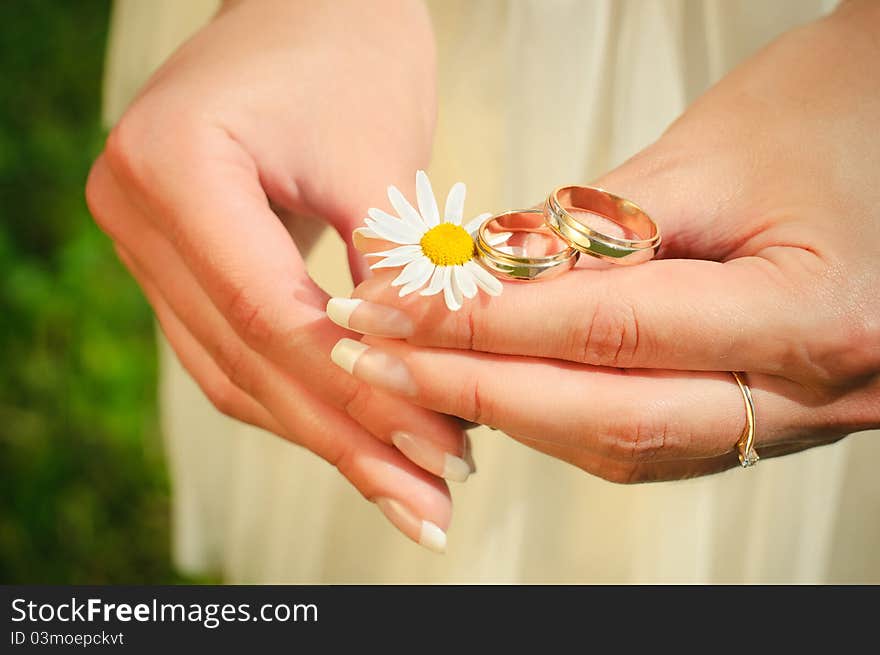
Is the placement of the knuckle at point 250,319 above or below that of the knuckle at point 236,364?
above

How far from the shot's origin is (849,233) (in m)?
0.81

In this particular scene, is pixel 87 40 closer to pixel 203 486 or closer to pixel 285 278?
pixel 203 486

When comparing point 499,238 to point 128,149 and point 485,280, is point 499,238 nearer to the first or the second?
point 485,280

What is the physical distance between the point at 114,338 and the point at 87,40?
1333 mm

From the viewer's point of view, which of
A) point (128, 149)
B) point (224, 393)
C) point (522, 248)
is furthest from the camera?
point (224, 393)

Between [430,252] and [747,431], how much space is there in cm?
36

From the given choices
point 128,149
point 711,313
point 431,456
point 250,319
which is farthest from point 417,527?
point 128,149

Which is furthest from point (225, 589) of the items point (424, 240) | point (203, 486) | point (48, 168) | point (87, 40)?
point (87, 40)

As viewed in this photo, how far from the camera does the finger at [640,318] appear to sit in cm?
78

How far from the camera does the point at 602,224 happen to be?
0.88 metres

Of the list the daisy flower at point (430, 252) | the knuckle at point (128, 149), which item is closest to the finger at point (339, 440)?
the knuckle at point (128, 149)

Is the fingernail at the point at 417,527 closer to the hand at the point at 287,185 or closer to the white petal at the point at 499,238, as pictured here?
the hand at the point at 287,185

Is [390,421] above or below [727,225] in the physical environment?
below

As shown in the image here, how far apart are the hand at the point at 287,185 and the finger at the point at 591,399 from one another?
8cm
